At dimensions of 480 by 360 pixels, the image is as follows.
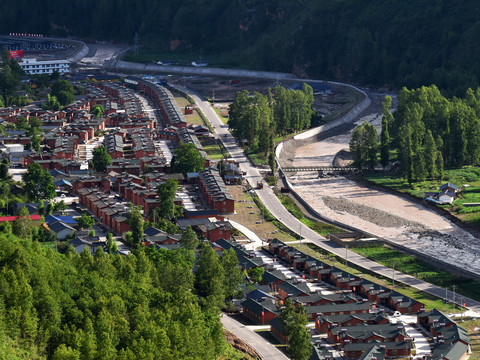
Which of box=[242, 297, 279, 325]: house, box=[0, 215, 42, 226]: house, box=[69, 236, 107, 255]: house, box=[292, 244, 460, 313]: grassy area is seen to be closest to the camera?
box=[242, 297, 279, 325]: house

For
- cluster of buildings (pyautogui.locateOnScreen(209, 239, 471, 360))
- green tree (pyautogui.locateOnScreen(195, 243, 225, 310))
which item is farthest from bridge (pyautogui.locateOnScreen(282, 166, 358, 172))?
green tree (pyautogui.locateOnScreen(195, 243, 225, 310))

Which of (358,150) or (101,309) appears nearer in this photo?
(101,309)

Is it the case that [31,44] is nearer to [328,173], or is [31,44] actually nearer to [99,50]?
[99,50]

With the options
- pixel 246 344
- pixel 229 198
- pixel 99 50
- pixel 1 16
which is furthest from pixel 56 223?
pixel 1 16

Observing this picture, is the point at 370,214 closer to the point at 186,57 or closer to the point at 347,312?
the point at 347,312

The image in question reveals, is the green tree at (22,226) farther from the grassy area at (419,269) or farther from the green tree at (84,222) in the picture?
the grassy area at (419,269)

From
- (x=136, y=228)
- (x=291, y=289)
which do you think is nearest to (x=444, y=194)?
(x=291, y=289)

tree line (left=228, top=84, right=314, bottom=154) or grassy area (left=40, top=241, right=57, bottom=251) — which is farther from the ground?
tree line (left=228, top=84, right=314, bottom=154)

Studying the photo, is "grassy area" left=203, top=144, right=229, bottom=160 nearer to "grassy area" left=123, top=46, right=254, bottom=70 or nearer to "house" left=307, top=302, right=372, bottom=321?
"house" left=307, top=302, right=372, bottom=321
